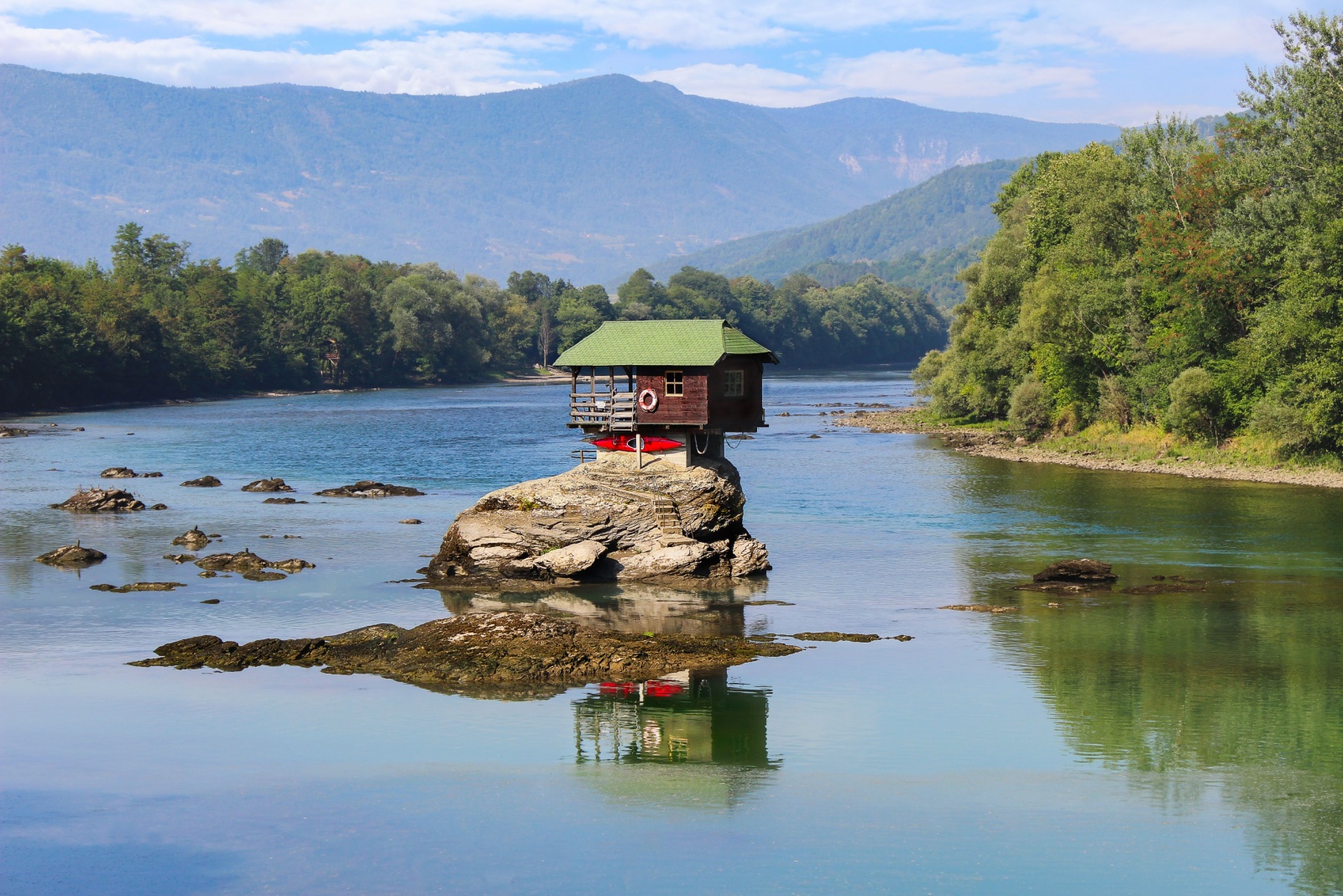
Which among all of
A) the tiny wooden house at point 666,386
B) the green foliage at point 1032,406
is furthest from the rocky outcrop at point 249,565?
the green foliage at point 1032,406

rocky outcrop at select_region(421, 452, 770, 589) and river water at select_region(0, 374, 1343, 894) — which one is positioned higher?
rocky outcrop at select_region(421, 452, 770, 589)

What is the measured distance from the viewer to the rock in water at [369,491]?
76.8m

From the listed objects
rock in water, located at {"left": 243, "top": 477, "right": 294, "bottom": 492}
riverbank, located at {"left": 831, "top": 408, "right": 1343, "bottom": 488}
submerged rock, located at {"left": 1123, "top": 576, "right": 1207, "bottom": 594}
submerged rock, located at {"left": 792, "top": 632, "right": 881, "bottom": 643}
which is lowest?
submerged rock, located at {"left": 792, "top": 632, "right": 881, "bottom": 643}

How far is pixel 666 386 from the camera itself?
51062 millimetres

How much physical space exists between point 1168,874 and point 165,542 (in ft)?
155

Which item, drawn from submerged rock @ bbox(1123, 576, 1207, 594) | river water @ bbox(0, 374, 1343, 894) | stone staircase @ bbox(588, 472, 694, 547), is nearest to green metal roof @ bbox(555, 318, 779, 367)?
stone staircase @ bbox(588, 472, 694, 547)

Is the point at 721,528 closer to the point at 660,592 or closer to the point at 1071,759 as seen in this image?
the point at 660,592

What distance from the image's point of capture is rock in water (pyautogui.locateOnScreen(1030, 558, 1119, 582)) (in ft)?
160

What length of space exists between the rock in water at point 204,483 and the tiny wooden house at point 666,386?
3758cm

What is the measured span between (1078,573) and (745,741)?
72.1ft

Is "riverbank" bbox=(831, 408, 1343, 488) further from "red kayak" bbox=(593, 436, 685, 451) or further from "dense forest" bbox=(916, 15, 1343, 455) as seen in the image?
"red kayak" bbox=(593, 436, 685, 451)

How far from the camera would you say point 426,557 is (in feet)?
181

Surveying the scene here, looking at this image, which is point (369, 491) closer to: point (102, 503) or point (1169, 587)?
point (102, 503)

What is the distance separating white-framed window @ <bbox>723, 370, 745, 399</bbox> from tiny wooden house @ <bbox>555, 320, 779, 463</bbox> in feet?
0.11
